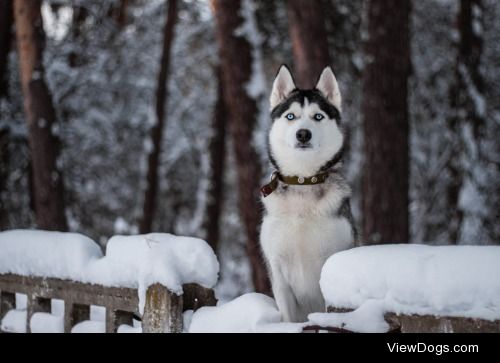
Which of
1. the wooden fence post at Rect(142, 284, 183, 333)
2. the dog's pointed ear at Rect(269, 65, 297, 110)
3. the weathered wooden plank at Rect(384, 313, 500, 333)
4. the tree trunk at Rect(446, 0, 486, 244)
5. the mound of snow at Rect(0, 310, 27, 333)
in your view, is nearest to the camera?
the weathered wooden plank at Rect(384, 313, 500, 333)

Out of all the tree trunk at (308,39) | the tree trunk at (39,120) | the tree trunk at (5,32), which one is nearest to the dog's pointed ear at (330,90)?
the tree trunk at (308,39)

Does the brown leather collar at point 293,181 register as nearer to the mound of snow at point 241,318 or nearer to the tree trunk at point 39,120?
the mound of snow at point 241,318

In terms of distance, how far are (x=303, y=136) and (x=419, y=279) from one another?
1631 mm

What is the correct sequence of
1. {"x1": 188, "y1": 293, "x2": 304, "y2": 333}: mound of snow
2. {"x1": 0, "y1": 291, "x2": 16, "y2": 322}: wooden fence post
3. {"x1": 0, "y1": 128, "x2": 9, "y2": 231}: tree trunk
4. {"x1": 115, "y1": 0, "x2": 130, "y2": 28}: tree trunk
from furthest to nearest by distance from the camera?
{"x1": 115, "y1": 0, "x2": 130, "y2": 28}: tree trunk
{"x1": 0, "y1": 128, "x2": 9, "y2": 231}: tree trunk
{"x1": 0, "y1": 291, "x2": 16, "y2": 322}: wooden fence post
{"x1": 188, "y1": 293, "x2": 304, "y2": 333}: mound of snow

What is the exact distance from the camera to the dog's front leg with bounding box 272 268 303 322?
319cm

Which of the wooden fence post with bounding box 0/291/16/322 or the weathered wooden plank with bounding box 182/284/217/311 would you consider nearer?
the weathered wooden plank with bounding box 182/284/217/311

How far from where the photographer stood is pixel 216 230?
42.7 ft

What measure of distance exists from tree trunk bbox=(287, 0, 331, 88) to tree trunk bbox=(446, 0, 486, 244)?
314 centimetres

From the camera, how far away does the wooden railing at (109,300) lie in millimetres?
2734

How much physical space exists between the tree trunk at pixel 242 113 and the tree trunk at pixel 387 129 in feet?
4.09

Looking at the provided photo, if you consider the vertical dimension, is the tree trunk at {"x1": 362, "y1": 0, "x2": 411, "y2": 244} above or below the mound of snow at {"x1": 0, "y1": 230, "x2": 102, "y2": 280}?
above

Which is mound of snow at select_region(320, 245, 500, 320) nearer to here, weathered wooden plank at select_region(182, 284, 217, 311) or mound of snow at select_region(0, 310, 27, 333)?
weathered wooden plank at select_region(182, 284, 217, 311)

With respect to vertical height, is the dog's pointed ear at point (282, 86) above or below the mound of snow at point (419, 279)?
above

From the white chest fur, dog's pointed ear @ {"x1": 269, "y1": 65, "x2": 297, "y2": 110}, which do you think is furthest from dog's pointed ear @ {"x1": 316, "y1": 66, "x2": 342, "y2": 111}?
the white chest fur
